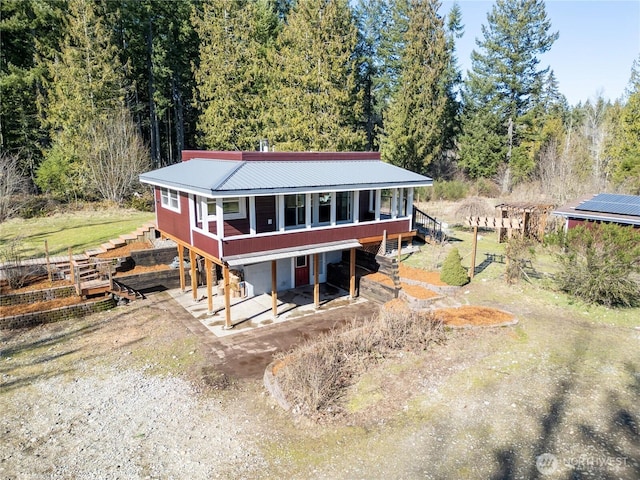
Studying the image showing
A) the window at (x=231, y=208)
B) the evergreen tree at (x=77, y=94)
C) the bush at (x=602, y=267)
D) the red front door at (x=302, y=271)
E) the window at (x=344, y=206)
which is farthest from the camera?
the evergreen tree at (x=77, y=94)

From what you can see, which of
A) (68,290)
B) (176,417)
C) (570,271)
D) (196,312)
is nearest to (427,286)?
(570,271)

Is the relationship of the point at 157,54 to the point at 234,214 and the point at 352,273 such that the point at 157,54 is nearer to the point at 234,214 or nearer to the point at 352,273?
the point at 234,214

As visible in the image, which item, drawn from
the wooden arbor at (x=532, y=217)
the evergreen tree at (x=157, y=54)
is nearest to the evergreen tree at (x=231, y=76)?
the evergreen tree at (x=157, y=54)

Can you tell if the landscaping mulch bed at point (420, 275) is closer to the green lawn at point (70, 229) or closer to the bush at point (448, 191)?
the green lawn at point (70, 229)

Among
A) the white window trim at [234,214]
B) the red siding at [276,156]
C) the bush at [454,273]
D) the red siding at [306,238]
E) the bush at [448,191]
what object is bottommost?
the bush at [454,273]

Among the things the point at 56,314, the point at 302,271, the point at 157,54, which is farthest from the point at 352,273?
the point at 157,54
